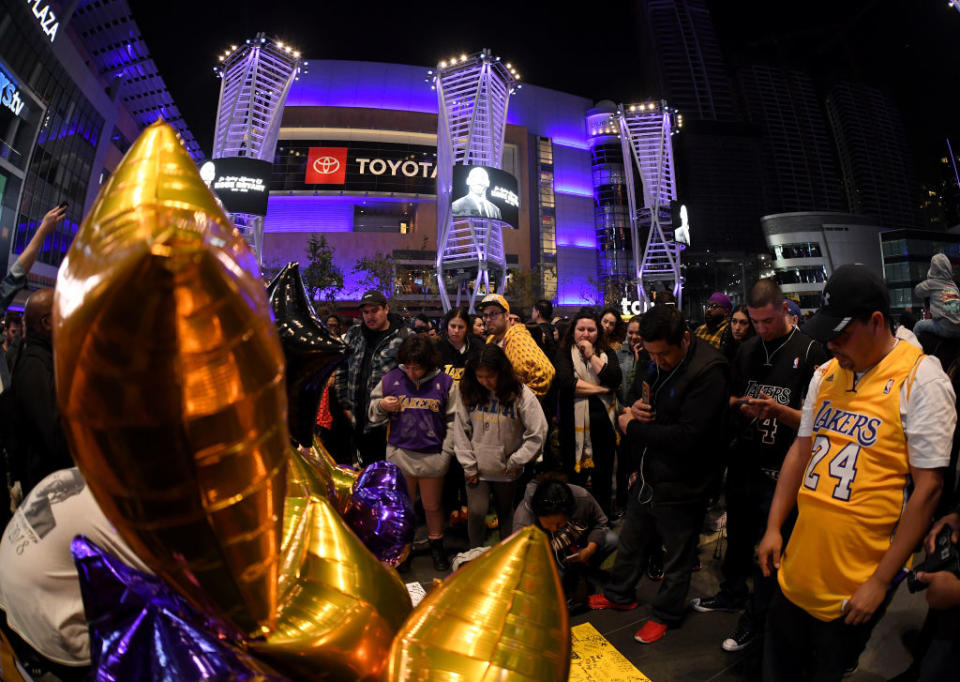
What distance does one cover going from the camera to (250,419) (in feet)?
1.10

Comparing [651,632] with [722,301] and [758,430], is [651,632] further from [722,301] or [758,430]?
[722,301]

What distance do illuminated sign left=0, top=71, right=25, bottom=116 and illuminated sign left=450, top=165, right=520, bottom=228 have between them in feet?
52.3

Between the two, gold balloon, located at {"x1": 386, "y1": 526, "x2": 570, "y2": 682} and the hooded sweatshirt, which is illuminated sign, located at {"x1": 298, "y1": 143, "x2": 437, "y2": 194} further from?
gold balloon, located at {"x1": 386, "y1": 526, "x2": 570, "y2": 682}

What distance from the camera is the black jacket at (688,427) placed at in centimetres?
321

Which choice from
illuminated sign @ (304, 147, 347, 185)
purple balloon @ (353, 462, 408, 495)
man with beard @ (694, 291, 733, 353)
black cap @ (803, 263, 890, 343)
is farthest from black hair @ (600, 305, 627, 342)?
illuminated sign @ (304, 147, 347, 185)

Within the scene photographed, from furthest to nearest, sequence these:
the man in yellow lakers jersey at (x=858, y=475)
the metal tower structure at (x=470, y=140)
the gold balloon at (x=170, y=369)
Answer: the metal tower structure at (x=470, y=140) < the man in yellow lakers jersey at (x=858, y=475) < the gold balloon at (x=170, y=369)

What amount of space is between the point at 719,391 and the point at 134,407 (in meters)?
3.39

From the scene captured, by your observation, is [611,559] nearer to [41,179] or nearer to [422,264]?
[41,179]

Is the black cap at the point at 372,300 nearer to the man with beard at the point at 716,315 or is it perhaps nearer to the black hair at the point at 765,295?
the black hair at the point at 765,295

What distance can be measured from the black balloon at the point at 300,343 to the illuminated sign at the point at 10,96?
81.3 feet

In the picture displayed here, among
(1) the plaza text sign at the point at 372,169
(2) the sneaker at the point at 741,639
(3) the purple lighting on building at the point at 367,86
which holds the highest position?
(3) the purple lighting on building at the point at 367,86

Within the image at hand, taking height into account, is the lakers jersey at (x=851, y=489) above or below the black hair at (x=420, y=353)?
below

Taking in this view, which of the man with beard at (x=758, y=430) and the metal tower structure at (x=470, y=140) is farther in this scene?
the metal tower structure at (x=470, y=140)

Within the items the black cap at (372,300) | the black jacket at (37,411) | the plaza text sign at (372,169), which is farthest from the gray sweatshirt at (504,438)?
the plaza text sign at (372,169)
